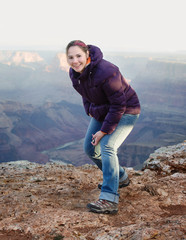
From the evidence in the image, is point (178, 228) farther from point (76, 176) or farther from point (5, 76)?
point (5, 76)

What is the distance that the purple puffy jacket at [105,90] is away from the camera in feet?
7.46

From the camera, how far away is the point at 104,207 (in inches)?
102

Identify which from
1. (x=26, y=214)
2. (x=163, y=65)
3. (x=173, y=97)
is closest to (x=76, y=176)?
(x=26, y=214)

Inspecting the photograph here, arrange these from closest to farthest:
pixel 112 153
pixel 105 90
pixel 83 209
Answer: pixel 105 90 → pixel 112 153 → pixel 83 209

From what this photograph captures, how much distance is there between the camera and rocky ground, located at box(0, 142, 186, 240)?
6.82 ft

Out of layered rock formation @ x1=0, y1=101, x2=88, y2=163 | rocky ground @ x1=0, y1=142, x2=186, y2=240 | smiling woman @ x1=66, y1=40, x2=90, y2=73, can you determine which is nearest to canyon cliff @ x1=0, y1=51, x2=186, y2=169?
layered rock formation @ x1=0, y1=101, x2=88, y2=163

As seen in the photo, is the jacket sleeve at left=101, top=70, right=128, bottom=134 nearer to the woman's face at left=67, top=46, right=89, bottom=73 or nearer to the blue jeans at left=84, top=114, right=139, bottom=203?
the blue jeans at left=84, top=114, right=139, bottom=203

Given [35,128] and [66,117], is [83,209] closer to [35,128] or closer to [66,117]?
[35,128]

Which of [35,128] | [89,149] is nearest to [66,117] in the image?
[35,128]

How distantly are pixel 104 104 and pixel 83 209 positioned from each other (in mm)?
1210

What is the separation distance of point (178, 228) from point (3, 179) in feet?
10.7

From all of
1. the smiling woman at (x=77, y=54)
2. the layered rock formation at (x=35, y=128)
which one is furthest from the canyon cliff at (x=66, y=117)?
the smiling woman at (x=77, y=54)

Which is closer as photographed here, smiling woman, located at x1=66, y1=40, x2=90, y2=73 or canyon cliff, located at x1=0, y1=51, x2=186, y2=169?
smiling woman, located at x1=66, y1=40, x2=90, y2=73

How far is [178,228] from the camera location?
6.39 ft
